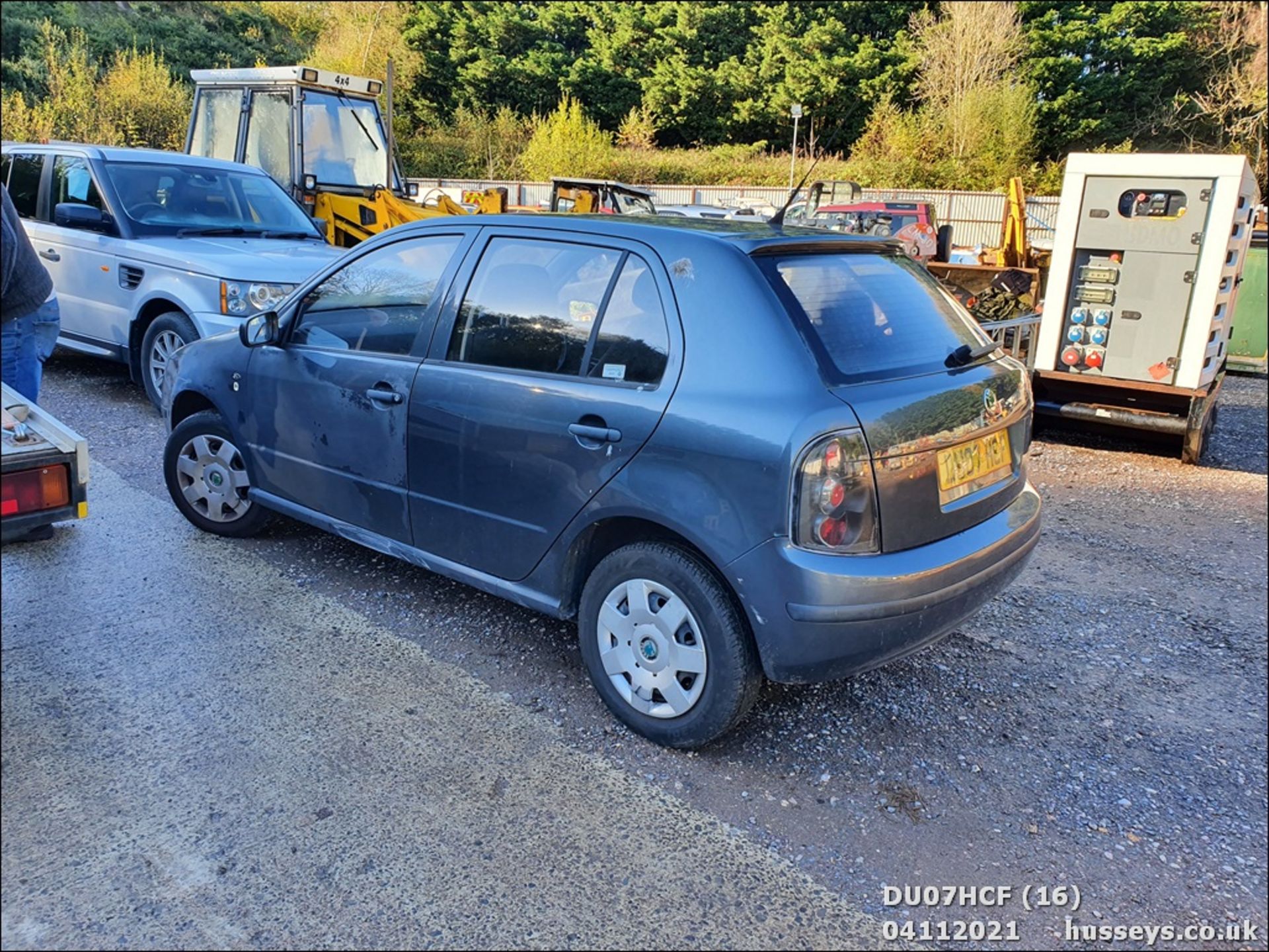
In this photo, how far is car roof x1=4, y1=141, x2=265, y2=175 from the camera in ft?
23.5

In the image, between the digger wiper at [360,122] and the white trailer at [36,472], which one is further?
the digger wiper at [360,122]

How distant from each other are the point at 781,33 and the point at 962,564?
40.0m

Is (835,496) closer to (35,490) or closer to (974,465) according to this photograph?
(974,465)

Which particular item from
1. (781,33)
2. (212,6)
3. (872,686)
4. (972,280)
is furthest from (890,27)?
(872,686)

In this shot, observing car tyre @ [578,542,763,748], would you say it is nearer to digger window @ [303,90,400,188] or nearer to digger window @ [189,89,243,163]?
digger window @ [303,90,400,188]

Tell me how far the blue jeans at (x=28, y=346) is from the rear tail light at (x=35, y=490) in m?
1.78

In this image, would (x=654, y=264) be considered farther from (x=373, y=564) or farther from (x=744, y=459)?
(x=373, y=564)

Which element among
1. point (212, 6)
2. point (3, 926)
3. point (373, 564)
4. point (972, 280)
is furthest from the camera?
point (212, 6)

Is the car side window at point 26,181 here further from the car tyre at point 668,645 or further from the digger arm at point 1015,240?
the digger arm at point 1015,240

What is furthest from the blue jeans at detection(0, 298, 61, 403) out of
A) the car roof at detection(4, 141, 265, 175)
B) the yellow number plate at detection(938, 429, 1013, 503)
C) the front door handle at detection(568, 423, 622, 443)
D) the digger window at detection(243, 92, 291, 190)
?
the digger window at detection(243, 92, 291, 190)

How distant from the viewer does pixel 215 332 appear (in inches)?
242

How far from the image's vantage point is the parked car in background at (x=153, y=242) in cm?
629

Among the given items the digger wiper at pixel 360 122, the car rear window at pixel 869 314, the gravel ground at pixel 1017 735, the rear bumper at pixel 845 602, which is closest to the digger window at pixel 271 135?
the digger wiper at pixel 360 122

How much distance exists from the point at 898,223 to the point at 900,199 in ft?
39.7
